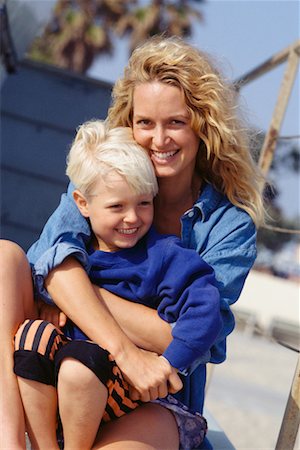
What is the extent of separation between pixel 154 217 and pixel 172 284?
44 centimetres

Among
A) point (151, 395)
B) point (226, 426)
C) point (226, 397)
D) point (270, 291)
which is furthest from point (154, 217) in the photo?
point (270, 291)

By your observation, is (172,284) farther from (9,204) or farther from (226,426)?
(9,204)

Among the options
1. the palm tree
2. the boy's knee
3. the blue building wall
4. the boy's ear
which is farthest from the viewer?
the palm tree

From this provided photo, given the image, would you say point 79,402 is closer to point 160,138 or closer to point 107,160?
point 107,160

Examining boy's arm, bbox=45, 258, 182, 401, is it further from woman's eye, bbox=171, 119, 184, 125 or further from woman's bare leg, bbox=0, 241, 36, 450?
woman's eye, bbox=171, 119, 184, 125

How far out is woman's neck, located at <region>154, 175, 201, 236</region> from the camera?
2.78 metres

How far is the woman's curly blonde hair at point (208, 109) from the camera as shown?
2.65 metres

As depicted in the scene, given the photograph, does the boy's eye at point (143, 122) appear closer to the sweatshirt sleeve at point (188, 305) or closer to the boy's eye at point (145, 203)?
the boy's eye at point (145, 203)

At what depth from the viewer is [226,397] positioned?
8.28m

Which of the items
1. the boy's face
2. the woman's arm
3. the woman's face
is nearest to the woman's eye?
the woman's face

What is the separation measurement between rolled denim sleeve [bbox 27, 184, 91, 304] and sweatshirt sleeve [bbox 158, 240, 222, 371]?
0.26 metres

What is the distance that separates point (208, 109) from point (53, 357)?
86 centimetres

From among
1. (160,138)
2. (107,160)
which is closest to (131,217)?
(107,160)

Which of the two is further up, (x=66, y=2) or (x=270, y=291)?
(x=66, y=2)
